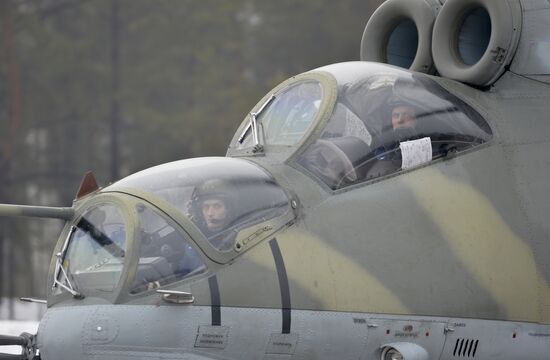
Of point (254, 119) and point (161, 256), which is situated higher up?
point (254, 119)

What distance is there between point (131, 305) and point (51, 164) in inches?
1368

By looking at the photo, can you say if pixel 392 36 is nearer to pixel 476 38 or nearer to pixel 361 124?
pixel 476 38

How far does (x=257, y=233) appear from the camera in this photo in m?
6.31

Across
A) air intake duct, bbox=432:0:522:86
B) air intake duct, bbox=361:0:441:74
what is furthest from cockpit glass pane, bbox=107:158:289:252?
air intake duct, bbox=361:0:441:74

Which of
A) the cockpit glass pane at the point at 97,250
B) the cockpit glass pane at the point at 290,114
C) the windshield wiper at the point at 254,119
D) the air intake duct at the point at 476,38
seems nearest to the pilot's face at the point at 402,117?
the cockpit glass pane at the point at 290,114

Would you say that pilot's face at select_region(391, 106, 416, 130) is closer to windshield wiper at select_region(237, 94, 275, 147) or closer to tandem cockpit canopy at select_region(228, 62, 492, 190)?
tandem cockpit canopy at select_region(228, 62, 492, 190)

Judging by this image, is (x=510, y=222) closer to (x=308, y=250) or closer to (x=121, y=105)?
(x=308, y=250)

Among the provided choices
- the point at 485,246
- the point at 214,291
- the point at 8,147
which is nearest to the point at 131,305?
the point at 214,291

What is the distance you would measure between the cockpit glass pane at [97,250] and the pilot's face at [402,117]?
1892 mm

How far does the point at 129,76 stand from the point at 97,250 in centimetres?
3211

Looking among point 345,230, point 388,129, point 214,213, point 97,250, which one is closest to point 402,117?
point 388,129

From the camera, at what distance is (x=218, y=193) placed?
6.44m

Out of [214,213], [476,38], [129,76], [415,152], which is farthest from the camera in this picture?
[129,76]

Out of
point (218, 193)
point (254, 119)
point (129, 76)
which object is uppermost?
point (129, 76)
